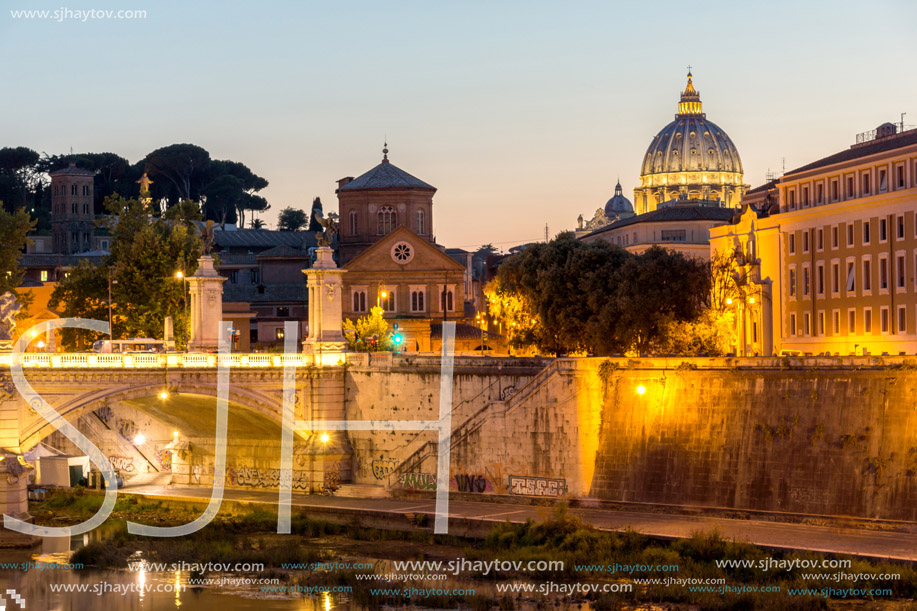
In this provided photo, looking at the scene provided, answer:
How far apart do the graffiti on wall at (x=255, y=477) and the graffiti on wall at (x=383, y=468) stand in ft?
9.20

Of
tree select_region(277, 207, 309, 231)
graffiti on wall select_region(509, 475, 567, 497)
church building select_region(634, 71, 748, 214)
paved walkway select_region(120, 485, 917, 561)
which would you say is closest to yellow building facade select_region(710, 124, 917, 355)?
graffiti on wall select_region(509, 475, 567, 497)

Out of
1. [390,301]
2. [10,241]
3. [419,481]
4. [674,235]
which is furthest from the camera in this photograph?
[674,235]

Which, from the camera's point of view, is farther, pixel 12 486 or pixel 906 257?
pixel 906 257

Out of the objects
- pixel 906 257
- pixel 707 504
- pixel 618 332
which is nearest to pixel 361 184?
pixel 618 332

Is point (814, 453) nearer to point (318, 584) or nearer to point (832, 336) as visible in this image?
point (318, 584)

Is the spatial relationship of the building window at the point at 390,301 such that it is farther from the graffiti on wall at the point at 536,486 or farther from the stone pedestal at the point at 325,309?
the graffiti on wall at the point at 536,486

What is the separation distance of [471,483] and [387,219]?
47.3 metres

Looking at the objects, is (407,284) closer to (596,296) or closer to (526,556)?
(596,296)

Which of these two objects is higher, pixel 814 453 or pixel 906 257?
Result: pixel 906 257

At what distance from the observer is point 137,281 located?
71.4 m

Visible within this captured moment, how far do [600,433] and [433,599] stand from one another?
1155cm

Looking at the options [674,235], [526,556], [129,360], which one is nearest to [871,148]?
[526,556]

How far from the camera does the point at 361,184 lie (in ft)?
322

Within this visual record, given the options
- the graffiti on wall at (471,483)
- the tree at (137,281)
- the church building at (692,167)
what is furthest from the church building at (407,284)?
the church building at (692,167)
